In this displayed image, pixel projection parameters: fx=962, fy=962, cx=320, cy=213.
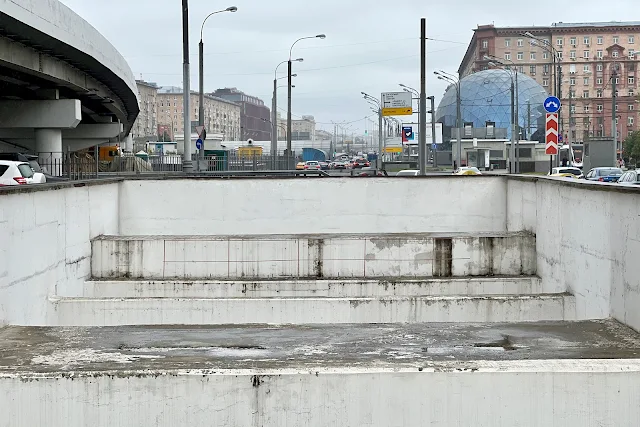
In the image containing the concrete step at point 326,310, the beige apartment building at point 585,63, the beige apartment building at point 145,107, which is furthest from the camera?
the beige apartment building at point 145,107

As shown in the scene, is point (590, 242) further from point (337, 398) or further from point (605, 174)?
point (605, 174)

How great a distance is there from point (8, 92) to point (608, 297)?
2771 centimetres

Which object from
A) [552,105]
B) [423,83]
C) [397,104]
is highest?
[397,104]

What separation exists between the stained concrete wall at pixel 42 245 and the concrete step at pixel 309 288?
0.71m

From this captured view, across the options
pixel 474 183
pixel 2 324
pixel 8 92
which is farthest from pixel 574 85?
pixel 2 324

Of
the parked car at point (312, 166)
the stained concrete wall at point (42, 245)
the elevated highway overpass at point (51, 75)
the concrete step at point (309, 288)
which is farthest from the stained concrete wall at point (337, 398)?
the parked car at point (312, 166)

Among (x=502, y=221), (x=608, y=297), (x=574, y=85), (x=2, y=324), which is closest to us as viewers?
(x=2, y=324)

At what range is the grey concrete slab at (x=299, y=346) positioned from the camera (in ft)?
27.1

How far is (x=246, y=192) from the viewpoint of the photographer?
20.1 metres

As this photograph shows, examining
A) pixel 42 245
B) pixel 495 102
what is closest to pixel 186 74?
pixel 42 245

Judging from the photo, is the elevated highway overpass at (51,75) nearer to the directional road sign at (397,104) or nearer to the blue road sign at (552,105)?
the blue road sign at (552,105)

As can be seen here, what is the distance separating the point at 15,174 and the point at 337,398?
2072 centimetres

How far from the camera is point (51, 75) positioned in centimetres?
2839

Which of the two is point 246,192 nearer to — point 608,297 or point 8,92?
point 608,297
